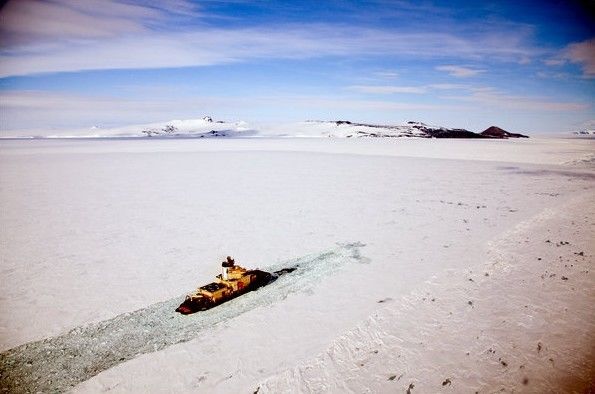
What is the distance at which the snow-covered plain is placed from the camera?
20.5 ft

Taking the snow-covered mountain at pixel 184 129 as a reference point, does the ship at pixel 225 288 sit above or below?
below

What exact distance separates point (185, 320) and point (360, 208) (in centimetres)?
1139

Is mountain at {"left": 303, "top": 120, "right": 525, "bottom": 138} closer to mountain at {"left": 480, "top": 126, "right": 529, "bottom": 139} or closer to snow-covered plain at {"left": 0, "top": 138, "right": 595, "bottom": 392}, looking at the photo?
mountain at {"left": 480, "top": 126, "right": 529, "bottom": 139}

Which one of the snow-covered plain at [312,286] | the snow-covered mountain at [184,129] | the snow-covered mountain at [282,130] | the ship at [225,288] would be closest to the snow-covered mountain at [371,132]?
the snow-covered mountain at [282,130]

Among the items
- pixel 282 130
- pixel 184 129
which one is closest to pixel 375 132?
pixel 282 130

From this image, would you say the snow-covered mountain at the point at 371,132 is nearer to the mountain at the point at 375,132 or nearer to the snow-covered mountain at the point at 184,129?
the mountain at the point at 375,132

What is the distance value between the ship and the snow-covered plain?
0.97ft

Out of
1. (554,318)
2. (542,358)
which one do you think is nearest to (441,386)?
(542,358)

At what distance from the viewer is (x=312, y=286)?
930 cm

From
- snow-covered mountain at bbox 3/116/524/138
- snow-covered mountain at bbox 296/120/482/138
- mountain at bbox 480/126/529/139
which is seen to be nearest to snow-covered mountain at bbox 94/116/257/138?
snow-covered mountain at bbox 3/116/524/138

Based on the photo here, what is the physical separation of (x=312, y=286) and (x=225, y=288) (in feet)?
7.47

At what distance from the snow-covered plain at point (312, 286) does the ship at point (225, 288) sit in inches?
11.6

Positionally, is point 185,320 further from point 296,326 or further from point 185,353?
point 296,326

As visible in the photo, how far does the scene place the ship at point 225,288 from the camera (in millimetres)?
8102
